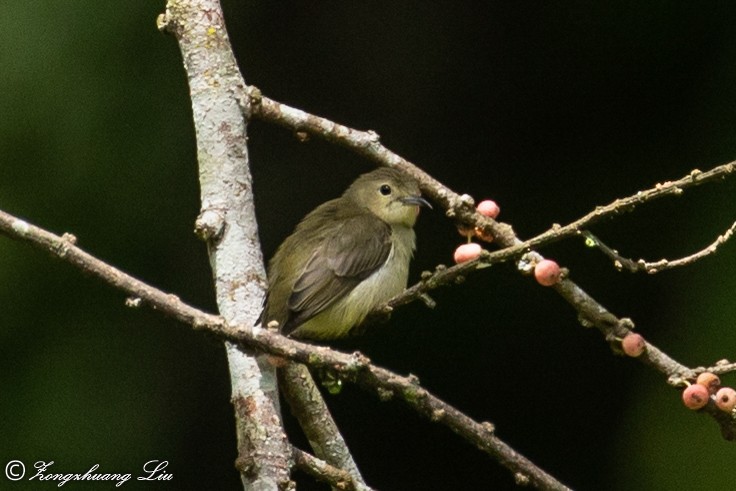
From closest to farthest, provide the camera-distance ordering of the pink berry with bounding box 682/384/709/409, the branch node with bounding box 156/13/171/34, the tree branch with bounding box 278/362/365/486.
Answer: the pink berry with bounding box 682/384/709/409 → the tree branch with bounding box 278/362/365/486 → the branch node with bounding box 156/13/171/34

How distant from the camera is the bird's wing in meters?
4.32

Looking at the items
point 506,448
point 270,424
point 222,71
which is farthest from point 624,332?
point 222,71

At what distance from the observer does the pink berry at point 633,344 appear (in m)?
2.56

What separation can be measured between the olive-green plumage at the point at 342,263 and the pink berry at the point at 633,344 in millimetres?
1817

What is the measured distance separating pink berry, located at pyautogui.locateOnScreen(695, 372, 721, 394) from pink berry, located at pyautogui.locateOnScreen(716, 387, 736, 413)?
0.7 inches

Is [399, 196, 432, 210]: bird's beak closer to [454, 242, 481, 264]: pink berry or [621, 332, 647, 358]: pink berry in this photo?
[454, 242, 481, 264]: pink berry

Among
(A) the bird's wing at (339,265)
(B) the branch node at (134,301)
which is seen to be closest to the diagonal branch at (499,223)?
(B) the branch node at (134,301)

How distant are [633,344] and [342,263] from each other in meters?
2.06

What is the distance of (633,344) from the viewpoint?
101 inches

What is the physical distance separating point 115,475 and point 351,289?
1.13 meters

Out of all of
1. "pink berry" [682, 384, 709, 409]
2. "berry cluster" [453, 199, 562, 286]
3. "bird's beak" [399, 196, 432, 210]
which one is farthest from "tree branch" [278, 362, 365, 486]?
"bird's beak" [399, 196, 432, 210]

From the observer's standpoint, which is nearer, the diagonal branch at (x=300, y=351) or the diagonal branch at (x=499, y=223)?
the diagonal branch at (x=300, y=351)

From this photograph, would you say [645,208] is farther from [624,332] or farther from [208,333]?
[208,333]

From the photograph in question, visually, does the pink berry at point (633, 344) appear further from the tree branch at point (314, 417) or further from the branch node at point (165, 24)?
the branch node at point (165, 24)
